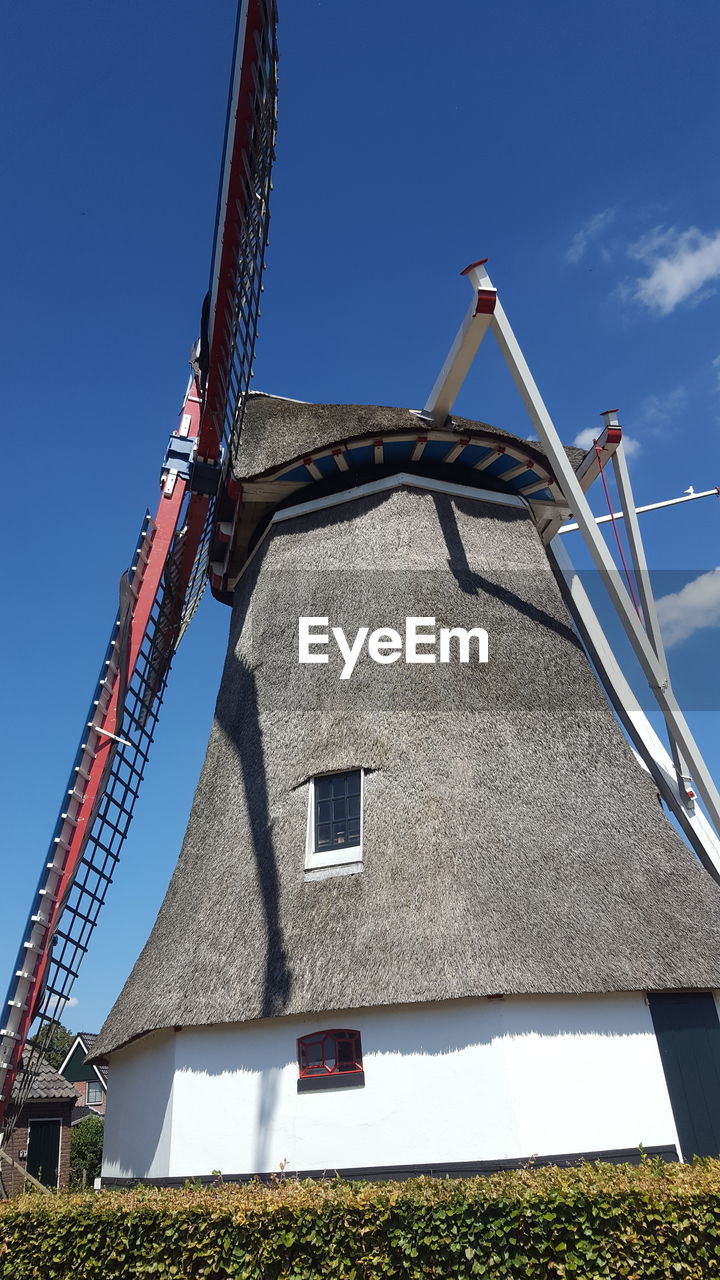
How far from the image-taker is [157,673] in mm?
14867

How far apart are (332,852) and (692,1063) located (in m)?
4.06

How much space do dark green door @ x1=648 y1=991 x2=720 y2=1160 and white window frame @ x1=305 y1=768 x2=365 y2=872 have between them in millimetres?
3193

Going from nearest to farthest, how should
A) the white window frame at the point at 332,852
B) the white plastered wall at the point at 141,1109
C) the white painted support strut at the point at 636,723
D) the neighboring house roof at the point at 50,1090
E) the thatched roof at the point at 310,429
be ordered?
the white plastered wall at the point at 141,1109 → the white window frame at the point at 332,852 → the white painted support strut at the point at 636,723 → the thatched roof at the point at 310,429 → the neighboring house roof at the point at 50,1090

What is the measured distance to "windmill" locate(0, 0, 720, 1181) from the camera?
8.23 m

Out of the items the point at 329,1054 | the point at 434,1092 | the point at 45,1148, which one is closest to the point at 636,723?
the point at 434,1092

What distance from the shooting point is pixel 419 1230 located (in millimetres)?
5832

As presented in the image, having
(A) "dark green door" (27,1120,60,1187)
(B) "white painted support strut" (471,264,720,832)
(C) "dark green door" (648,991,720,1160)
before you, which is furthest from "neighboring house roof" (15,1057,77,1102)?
(B) "white painted support strut" (471,264,720,832)

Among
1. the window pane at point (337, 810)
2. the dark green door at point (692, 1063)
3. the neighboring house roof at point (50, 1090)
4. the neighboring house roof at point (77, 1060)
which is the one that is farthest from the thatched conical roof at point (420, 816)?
the neighboring house roof at point (77, 1060)

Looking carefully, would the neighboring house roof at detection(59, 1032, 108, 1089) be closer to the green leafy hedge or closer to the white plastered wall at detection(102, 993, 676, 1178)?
the white plastered wall at detection(102, 993, 676, 1178)

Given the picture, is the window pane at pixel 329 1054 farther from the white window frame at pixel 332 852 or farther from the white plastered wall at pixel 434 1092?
the white window frame at pixel 332 852

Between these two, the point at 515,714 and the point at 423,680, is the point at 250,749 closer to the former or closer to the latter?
the point at 423,680

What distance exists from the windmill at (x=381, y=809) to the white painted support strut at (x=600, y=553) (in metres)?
0.04

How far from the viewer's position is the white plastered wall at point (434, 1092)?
7871mm

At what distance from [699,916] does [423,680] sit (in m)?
3.81
